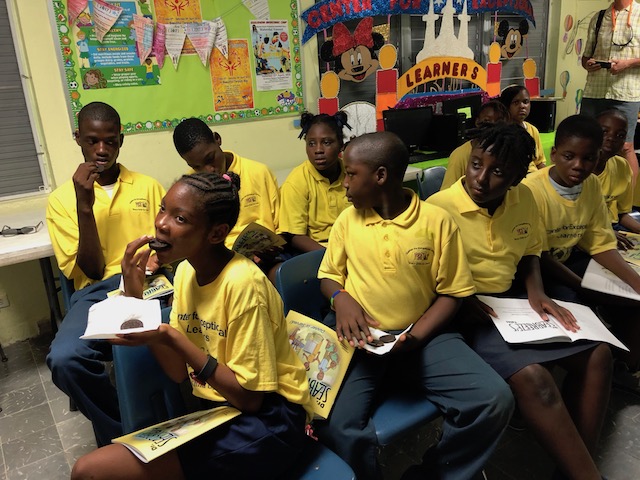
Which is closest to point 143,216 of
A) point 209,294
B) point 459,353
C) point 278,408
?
point 209,294

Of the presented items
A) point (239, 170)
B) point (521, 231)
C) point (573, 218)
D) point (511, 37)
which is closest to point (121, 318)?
point (521, 231)

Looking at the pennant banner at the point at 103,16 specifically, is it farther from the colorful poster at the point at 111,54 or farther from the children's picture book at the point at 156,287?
the children's picture book at the point at 156,287

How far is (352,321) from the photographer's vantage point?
144cm

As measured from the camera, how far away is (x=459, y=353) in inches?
57.1

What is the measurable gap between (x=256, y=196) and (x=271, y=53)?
1.35 meters

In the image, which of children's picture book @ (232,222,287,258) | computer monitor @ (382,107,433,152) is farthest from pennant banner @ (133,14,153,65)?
computer monitor @ (382,107,433,152)

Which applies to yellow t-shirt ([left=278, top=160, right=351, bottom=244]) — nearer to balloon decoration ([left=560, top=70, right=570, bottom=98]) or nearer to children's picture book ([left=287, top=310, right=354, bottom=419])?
children's picture book ([left=287, top=310, right=354, bottom=419])

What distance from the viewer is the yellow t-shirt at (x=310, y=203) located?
2322 millimetres

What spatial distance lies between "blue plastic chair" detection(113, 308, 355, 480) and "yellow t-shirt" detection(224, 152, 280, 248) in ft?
3.83

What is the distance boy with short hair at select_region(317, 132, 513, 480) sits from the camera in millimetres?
1354

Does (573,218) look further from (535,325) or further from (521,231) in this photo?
(535,325)

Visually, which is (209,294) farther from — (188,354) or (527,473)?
(527,473)

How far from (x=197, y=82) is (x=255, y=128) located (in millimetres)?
490

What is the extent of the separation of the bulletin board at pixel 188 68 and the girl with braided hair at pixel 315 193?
3.47 feet
